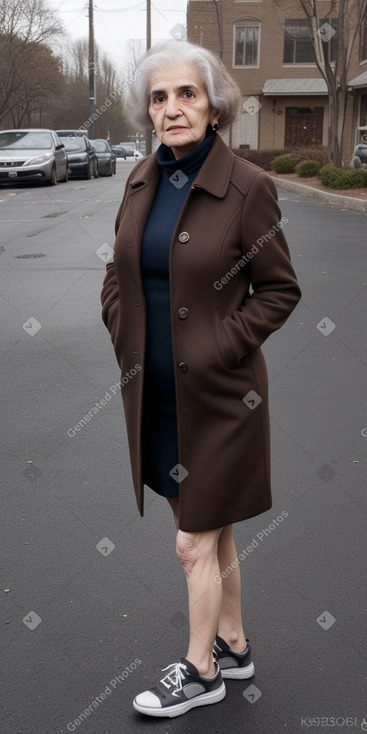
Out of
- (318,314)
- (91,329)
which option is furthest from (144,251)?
(318,314)

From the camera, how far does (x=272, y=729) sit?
9.78ft

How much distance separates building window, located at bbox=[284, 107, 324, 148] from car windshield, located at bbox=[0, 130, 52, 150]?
22.9m

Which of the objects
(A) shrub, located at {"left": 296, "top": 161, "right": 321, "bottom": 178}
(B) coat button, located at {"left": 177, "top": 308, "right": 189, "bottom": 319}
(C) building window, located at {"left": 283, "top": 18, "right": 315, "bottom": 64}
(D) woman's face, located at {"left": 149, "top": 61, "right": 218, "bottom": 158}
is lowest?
(A) shrub, located at {"left": 296, "top": 161, "right": 321, "bottom": 178}

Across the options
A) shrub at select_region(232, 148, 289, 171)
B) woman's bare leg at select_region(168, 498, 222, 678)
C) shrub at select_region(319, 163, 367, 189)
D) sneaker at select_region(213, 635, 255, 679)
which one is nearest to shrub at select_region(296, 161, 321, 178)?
shrub at select_region(319, 163, 367, 189)

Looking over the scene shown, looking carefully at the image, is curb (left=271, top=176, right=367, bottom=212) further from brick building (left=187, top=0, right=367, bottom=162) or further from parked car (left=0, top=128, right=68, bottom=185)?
brick building (left=187, top=0, right=367, bottom=162)

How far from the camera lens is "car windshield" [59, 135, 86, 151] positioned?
107 feet

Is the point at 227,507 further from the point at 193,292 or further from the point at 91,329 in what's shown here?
the point at 91,329

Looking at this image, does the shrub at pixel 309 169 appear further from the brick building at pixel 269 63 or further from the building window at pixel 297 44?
the building window at pixel 297 44

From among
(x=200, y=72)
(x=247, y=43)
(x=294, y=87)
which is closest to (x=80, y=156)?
(x=294, y=87)

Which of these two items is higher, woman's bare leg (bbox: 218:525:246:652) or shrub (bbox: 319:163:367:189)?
woman's bare leg (bbox: 218:525:246:652)

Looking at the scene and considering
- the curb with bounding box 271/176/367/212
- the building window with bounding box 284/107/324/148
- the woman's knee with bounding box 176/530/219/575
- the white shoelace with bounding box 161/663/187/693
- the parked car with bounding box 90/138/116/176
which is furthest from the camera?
the building window with bounding box 284/107/324/148

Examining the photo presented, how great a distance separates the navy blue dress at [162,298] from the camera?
289 cm

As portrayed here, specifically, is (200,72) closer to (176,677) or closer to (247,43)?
(176,677)

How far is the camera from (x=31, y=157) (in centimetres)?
2623
